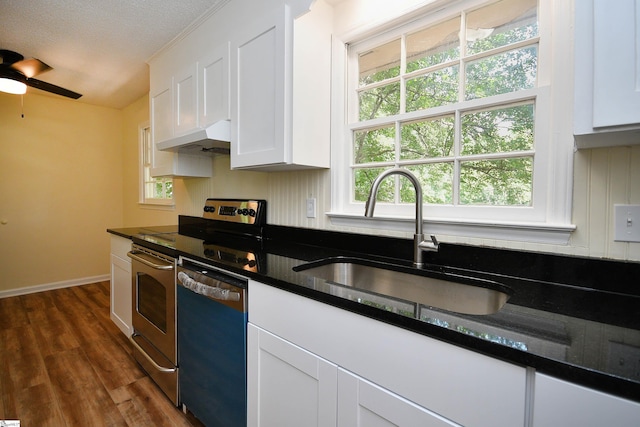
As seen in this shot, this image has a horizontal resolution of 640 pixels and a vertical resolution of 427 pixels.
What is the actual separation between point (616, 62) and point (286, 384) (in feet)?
4.14

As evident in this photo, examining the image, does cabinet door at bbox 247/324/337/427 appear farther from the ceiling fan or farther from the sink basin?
the ceiling fan

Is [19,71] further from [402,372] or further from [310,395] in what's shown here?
[402,372]

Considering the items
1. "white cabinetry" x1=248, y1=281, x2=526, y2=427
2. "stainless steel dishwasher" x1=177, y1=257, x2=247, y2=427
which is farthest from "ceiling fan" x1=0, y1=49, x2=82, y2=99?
"white cabinetry" x1=248, y1=281, x2=526, y2=427

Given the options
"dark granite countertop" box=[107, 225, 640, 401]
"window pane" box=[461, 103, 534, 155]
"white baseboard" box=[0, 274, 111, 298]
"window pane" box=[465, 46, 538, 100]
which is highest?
"window pane" box=[465, 46, 538, 100]

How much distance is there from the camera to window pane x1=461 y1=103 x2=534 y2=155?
1.14 m

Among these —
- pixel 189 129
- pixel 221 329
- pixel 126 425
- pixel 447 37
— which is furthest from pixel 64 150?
pixel 447 37

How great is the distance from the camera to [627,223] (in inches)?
35.8

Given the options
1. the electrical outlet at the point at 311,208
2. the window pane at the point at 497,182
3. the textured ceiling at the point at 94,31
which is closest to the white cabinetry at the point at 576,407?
the window pane at the point at 497,182

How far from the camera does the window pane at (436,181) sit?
1.34 meters

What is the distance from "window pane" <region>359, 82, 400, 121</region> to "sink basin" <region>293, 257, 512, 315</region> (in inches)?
30.4

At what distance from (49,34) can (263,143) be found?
210cm

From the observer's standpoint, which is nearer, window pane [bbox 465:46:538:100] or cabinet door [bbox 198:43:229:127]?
window pane [bbox 465:46:538:100]

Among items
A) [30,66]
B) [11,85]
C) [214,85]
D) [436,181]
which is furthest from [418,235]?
[11,85]

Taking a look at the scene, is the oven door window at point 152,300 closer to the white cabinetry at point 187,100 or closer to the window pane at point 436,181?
the white cabinetry at point 187,100
